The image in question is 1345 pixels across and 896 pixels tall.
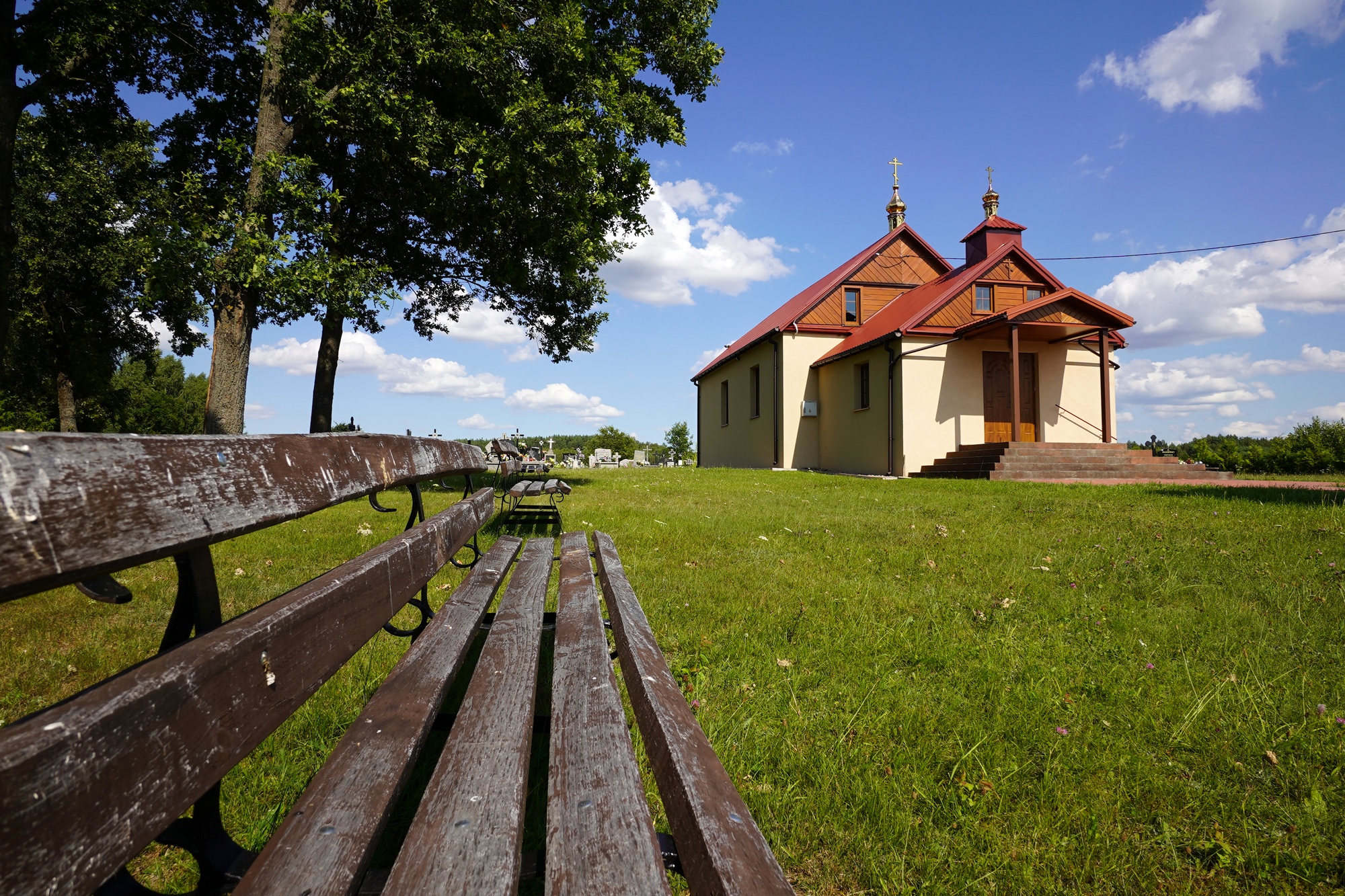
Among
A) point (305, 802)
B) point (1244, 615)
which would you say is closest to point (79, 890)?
point (305, 802)

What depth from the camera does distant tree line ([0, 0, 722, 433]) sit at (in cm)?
864

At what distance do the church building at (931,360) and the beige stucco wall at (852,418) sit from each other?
44mm

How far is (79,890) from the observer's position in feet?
2.06

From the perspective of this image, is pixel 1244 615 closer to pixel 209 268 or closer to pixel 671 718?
pixel 671 718

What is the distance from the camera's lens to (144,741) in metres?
0.72

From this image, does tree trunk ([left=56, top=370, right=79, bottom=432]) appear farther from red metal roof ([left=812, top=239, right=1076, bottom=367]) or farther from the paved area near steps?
the paved area near steps

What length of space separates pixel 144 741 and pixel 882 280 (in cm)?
2309

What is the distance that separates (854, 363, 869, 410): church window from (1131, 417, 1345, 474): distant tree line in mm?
11440

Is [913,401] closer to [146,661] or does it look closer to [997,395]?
[997,395]

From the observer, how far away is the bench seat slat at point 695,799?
878mm

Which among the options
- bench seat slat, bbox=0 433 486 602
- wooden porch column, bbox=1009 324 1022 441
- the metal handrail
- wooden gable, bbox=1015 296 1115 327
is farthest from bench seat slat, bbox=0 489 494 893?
the metal handrail

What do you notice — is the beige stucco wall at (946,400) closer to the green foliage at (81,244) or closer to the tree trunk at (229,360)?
the tree trunk at (229,360)

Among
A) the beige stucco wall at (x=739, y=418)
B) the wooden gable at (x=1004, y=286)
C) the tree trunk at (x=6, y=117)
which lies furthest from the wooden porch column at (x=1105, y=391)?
the tree trunk at (x=6, y=117)

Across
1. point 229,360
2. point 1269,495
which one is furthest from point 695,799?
point 1269,495
